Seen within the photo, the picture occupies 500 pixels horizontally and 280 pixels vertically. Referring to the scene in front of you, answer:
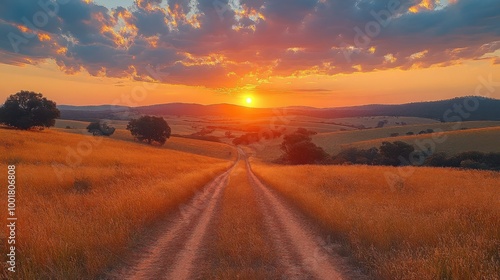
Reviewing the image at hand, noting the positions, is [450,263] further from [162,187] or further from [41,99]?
[41,99]

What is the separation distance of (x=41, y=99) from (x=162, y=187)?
49.0 meters

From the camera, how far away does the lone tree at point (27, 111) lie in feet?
173

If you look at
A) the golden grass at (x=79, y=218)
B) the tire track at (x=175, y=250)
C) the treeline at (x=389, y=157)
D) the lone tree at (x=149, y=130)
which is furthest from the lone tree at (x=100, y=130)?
the tire track at (x=175, y=250)

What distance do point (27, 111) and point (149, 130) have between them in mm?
25175

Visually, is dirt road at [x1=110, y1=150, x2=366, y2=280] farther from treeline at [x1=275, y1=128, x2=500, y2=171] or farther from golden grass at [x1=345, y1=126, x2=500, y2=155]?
golden grass at [x1=345, y1=126, x2=500, y2=155]

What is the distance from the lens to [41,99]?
55500 millimetres

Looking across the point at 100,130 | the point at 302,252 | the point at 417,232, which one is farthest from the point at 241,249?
the point at 100,130

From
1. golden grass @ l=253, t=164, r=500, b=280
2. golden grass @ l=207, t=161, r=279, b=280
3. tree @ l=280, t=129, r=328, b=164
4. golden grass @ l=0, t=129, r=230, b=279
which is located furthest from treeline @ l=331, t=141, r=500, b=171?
golden grass @ l=0, t=129, r=230, b=279

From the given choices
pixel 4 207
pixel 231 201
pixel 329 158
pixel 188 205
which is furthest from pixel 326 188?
pixel 329 158

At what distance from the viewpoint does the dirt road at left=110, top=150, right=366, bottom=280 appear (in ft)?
25.7

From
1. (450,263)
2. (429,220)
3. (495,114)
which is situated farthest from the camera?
(495,114)

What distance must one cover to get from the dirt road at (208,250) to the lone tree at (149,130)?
209 ft

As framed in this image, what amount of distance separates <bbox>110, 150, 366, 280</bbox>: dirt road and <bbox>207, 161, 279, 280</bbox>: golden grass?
283mm

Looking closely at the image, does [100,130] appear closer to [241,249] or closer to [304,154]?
[304,154]
